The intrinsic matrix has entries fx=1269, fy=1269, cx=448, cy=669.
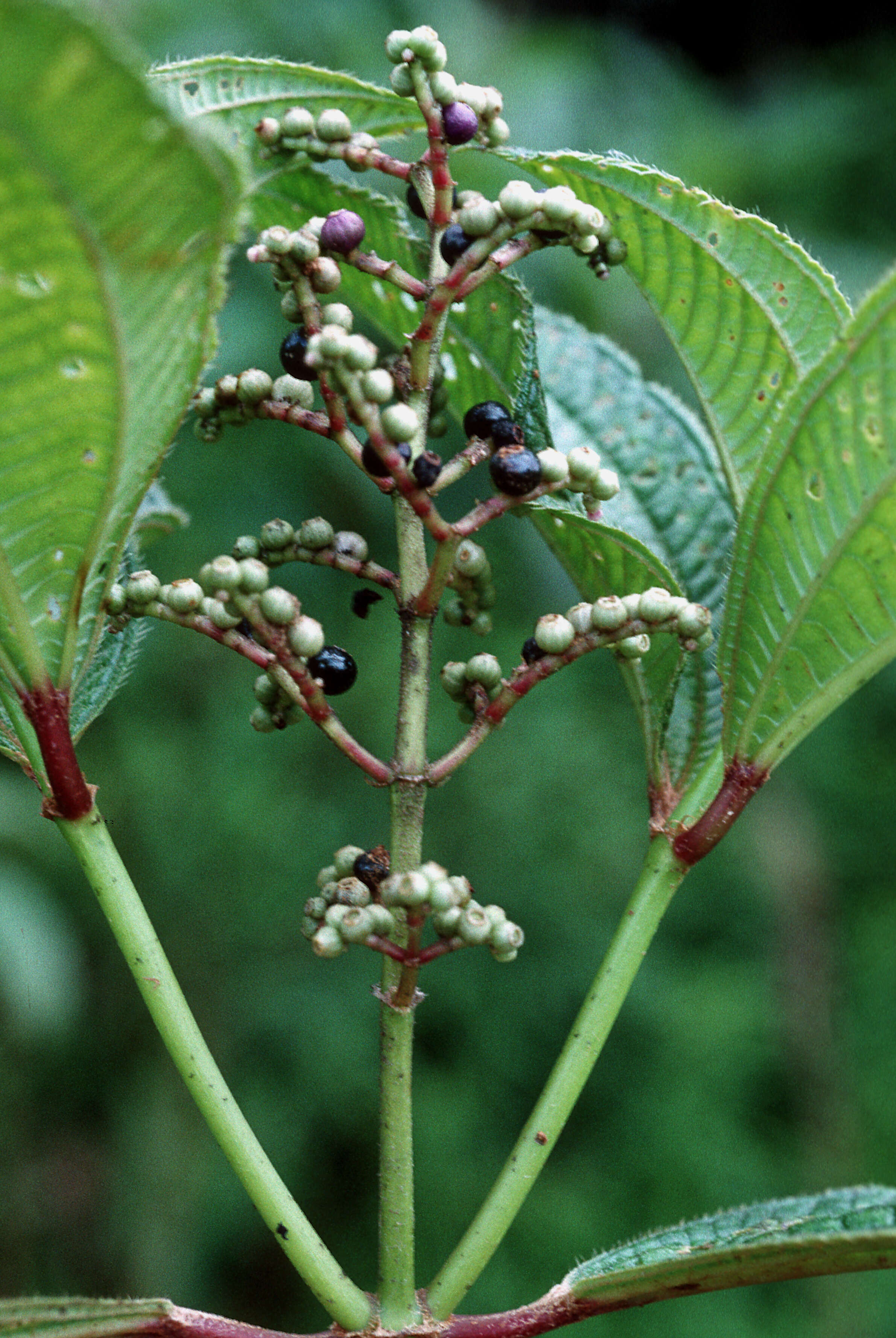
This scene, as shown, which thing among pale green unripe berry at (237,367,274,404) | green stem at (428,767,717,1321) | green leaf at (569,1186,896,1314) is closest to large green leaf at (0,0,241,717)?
pale green unripe berry at (237,367,274,404)

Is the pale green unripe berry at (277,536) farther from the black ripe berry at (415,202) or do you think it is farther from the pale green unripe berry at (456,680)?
the black ripe berry at (415,202)

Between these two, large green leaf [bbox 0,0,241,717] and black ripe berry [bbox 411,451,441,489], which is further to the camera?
black ripe berry [bbox 411,451,441,489]

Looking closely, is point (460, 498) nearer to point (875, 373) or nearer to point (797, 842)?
point (875, 373)

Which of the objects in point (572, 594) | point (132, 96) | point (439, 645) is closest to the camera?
point (132, 96)

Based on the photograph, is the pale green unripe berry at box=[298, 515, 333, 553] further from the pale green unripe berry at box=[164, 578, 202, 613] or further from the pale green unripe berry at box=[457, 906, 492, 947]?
the pale green unripe berry at box=[457, 906, 492, 947]

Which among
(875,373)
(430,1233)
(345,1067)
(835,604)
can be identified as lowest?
(430,1233)

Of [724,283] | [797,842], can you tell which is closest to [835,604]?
[724,283]
